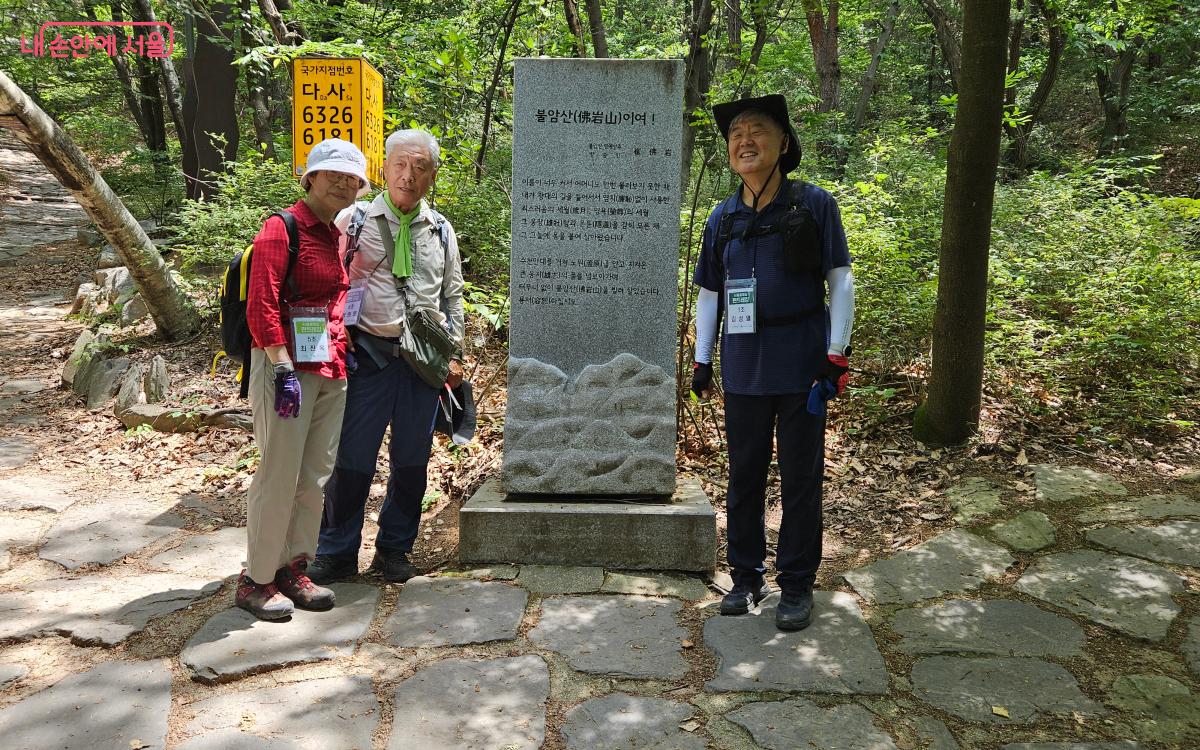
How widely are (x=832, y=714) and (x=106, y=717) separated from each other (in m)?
2.41

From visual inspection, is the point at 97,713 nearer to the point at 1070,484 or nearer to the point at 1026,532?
the point at 1026,532

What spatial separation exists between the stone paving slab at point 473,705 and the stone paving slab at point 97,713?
30.0 inches

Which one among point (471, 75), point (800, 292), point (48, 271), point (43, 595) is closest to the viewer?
point (800, 292)

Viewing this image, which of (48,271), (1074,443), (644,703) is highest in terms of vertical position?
(48,271)

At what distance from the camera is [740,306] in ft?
11.3

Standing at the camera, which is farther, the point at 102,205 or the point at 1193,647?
the point at 102,205

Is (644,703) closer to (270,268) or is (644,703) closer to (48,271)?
(270,268)

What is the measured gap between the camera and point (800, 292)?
3387 mm

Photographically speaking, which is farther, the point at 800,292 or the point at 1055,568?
the point at 1055,568

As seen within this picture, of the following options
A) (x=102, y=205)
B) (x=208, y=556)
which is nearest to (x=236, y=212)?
(x=102, y=205)

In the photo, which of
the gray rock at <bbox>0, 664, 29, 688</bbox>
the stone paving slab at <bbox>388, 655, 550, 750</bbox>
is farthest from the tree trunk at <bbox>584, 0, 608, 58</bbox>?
the gray rock at <bbox>0, 664, 29, 688</bbox>

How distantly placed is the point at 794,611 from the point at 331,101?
436 centimetres

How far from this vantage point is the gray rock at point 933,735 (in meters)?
2.62

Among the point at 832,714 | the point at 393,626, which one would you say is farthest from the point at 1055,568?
the point at 393,626
